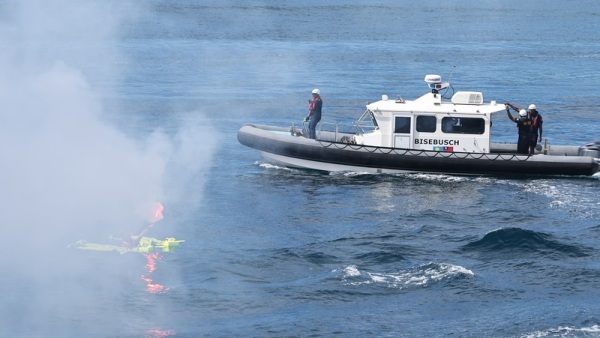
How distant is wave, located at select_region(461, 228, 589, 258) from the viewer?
1201 inches

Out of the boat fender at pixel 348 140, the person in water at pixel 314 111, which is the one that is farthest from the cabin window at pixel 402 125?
the person in water at pixel 314 111

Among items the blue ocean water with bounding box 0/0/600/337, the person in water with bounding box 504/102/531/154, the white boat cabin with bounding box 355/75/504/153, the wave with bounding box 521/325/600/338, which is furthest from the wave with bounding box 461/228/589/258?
the person in water with bounding box 504/102/531/154

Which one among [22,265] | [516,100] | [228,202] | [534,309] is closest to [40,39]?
[516,100]

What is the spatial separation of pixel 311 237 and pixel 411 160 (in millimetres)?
8186

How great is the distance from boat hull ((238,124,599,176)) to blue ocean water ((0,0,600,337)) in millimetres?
395

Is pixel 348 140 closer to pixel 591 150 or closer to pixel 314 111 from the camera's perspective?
pixel 314 111

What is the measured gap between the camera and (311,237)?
32000 millimetres

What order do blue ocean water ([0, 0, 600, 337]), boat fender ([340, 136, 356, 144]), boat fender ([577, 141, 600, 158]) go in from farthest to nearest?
boat fender ([340, 136, 356, 144]) → boat fender ([577, 141, 600, 158]) → blue ocean water ([0, 0, 600, 337])

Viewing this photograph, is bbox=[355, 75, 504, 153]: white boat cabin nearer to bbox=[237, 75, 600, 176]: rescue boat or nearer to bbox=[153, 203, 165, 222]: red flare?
bbox=[237, 75, 600, 176]: rescue boat

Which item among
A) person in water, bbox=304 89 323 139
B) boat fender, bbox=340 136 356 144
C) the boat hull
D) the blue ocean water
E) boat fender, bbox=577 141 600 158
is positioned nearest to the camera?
the blue ocean water

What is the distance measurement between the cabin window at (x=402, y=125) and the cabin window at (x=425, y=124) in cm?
39

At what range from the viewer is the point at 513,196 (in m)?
36.9

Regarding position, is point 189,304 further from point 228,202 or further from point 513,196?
point 513,196

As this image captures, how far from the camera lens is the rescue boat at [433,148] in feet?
127
